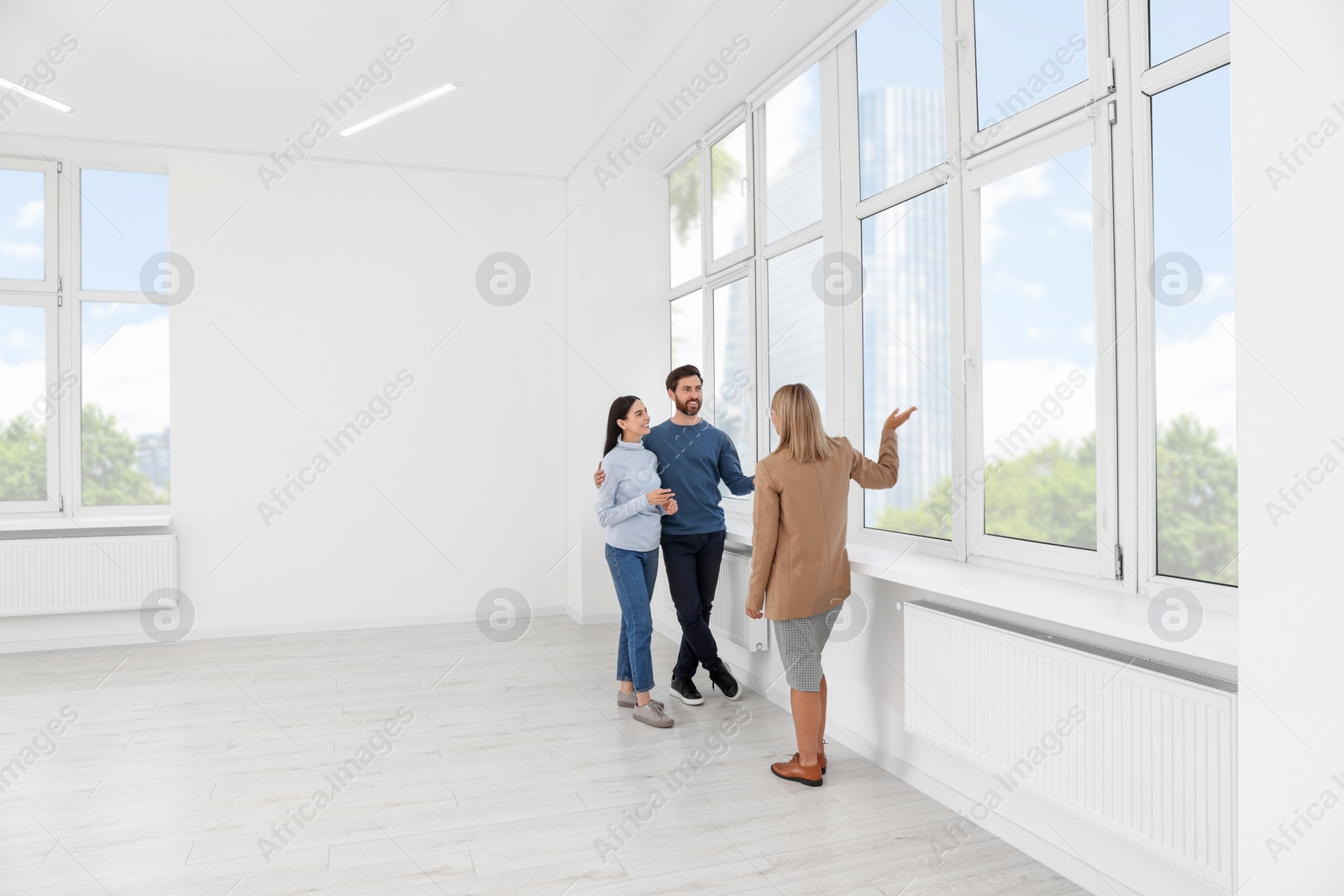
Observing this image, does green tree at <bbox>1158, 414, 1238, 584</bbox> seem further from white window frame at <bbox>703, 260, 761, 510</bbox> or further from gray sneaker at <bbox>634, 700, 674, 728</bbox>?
white window frame at <bbox>703, 260, 761, 510</bbox>

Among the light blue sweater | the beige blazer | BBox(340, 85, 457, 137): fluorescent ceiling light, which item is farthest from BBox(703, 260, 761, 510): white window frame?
BBox(340, 85, 457, 137): fluorescent ceiling light

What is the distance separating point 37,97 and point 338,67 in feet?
5.28

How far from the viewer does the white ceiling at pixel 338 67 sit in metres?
3.89

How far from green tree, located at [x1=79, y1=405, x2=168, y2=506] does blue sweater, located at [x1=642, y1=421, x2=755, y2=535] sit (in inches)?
154

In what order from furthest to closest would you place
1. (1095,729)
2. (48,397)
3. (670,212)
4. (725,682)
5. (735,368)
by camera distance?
(670,212), (48,397), (735,368), (725,682), (1095,729)

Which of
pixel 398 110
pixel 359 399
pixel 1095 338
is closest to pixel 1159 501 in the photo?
pixel 1095 338

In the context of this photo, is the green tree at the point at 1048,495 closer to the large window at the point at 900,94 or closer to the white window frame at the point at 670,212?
the large window at the point at 900,94

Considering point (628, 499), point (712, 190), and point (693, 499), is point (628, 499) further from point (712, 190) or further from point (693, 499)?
point (712, 190)

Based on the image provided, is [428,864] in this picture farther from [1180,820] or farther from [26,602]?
[26,602]

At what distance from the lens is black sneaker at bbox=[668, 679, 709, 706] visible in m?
4.07

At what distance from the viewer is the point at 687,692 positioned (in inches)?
161

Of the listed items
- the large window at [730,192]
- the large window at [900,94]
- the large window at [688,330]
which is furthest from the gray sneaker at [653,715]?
the large window at [730,192]

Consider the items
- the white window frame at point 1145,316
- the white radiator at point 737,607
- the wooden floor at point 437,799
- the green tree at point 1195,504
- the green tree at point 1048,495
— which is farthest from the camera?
the white radiator at point 737,607

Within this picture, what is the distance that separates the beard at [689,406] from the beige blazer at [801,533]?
100cm
